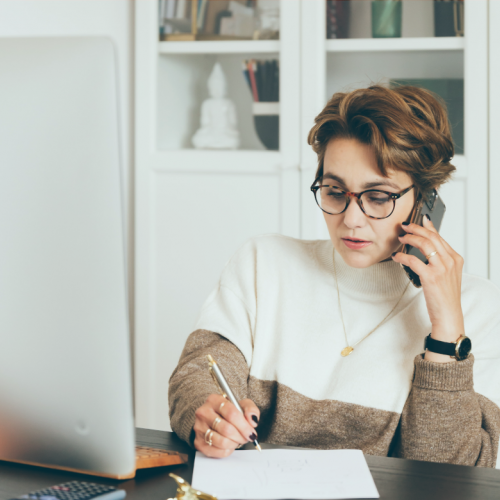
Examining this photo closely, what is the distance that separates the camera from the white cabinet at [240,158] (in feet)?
6.38

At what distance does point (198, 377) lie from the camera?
1002 millimetres

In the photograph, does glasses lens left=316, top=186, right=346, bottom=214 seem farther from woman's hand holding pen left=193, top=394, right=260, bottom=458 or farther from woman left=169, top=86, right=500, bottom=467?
woman's hand holding pen left=193, top=394, right=260, bottom=458

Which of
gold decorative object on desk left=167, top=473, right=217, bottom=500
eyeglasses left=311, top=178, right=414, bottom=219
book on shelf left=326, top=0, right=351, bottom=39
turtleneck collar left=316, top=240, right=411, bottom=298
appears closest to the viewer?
gold decorative object on desk left=167, top=473, right=217, bottom=500

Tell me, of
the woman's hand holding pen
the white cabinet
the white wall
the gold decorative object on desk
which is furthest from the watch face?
the white wall

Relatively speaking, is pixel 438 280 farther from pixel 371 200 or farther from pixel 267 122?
pixel 267 122

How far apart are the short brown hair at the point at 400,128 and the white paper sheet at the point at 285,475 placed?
56 cm

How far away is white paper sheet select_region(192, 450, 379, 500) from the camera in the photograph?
65 cm

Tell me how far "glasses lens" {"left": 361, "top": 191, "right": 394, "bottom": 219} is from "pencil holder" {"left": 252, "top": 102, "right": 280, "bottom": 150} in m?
1.05

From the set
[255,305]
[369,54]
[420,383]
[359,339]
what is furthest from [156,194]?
[420,383]

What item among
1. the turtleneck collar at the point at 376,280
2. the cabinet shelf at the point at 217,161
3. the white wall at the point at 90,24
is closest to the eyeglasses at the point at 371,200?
the turtleneck collar at the point at 376,280

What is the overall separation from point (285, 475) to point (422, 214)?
0.64 metres

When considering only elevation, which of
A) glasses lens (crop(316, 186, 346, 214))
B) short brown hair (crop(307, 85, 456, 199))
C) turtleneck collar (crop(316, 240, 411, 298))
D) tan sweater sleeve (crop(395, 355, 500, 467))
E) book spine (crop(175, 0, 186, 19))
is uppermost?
book spine (crop(175, 0, 186, 19))

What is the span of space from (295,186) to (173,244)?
53 centimetres

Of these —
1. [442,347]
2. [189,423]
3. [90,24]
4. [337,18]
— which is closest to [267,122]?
[337,18]
